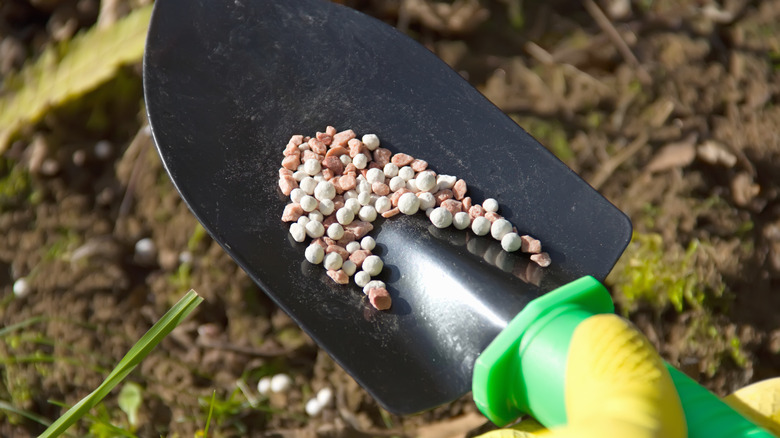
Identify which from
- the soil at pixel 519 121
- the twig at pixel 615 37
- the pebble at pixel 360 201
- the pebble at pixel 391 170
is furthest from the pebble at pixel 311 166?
the twig at pixel 615 37

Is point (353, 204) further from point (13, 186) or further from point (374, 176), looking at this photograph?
point (13, 186)

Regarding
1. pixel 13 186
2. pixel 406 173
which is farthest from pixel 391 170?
pixel 13 186

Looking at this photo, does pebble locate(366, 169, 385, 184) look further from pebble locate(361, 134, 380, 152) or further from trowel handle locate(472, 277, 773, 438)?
trowel handle locate(472, 277, 773, 438)

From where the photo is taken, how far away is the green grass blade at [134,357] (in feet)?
2.48

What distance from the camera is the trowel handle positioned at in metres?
0.63

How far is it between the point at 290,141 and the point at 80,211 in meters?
0.62

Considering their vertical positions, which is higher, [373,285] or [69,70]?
[373,285]

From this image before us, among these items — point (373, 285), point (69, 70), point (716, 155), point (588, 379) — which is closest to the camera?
point (588, 379)

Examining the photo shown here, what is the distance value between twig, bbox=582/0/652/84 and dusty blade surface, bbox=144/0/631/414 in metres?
0.56

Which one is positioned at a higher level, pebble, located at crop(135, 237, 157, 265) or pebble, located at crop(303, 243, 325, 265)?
pebble, located at crop(303, 243, 325, 265)

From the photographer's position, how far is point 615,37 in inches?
56.4

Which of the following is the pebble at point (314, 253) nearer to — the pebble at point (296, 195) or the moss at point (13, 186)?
the pebble at point (296, 195)

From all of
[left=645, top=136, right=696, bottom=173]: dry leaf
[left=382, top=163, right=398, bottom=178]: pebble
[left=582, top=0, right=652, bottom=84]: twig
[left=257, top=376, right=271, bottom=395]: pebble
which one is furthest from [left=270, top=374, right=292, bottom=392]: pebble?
[left=582, top=0, right=652, bottom=84]: twig

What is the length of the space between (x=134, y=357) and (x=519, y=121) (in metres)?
0.90
